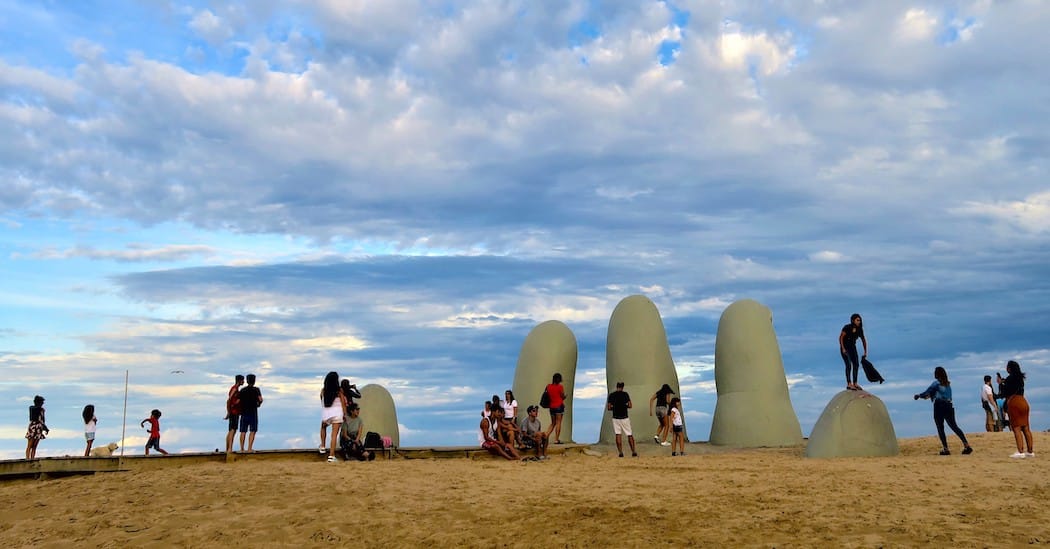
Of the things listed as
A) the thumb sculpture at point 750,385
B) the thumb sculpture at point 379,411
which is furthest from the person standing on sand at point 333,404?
the thumb sculpture at point 750,385

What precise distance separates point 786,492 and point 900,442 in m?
8.68

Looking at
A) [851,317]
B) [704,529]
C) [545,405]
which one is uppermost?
[851,317]

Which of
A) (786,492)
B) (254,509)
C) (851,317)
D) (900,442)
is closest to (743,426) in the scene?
(900,442)

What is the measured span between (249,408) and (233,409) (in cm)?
48

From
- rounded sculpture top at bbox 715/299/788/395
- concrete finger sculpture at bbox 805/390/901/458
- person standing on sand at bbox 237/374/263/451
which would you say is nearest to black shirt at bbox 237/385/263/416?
person standing on sand at bbox 237/374/263/451

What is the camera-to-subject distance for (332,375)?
15.0 meters

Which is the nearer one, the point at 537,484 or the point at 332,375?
the point at 537,484

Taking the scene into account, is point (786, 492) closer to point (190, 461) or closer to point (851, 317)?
point (851, 317)

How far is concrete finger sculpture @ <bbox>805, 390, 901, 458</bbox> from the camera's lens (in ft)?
53.4

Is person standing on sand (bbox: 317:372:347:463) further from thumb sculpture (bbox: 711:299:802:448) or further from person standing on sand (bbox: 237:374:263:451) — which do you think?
thumb sculpture (bbox: 711:299:802:448)

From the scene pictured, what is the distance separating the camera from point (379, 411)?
22.1 m

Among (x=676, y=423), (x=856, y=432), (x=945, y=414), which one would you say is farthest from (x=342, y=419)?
(x=945, y=414)

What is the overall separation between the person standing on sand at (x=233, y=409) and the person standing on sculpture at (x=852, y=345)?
1033 centimetres

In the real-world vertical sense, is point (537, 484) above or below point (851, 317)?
below
